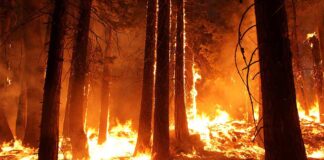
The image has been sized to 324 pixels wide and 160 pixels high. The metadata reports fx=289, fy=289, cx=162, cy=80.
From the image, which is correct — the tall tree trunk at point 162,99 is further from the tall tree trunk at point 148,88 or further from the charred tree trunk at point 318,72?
the charred tree trunk at point 318,72

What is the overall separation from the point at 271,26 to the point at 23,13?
52.0 feet

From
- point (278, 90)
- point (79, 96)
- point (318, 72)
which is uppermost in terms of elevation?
point (318, 72)

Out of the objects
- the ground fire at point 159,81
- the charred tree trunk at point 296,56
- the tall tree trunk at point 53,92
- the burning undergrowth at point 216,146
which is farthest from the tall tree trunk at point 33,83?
the charred tree trunk at point 296,56

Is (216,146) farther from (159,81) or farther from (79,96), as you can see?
(79,96)

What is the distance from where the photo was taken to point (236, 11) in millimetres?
24938

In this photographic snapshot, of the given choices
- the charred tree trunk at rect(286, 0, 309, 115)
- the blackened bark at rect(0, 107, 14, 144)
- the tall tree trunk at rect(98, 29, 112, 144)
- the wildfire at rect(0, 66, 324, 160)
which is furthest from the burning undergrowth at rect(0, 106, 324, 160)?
the charred tree trunk at rect(286, 0, 309, 115)

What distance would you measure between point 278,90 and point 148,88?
412 inches

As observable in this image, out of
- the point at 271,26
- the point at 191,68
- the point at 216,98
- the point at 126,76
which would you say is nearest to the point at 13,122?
the point at 126,76

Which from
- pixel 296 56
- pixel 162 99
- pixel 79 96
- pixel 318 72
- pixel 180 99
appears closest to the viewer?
pixel 162 99

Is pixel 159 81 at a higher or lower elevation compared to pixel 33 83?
lower

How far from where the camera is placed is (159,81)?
36.4 ft

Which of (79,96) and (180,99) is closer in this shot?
(79,96)

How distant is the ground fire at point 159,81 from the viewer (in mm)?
3824

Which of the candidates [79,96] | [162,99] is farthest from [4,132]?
[162,99]
